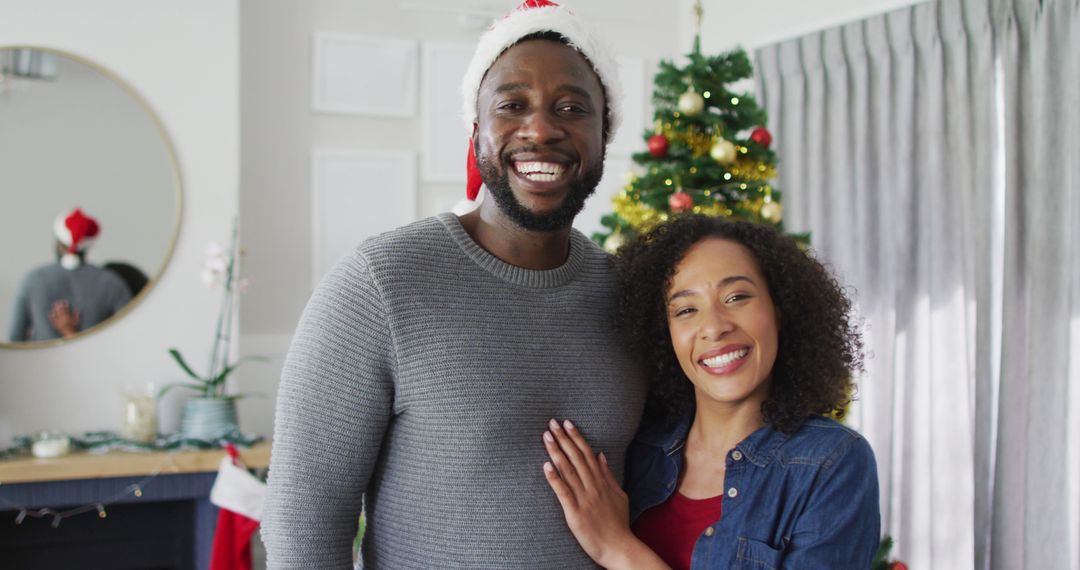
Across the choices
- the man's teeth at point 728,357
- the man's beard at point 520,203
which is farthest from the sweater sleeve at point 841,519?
the man's beard at point 520,203

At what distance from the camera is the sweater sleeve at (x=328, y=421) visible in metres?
1.28

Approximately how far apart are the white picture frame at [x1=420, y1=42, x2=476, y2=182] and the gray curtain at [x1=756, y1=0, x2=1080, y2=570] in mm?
1508

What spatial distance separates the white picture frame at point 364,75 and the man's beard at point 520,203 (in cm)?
272

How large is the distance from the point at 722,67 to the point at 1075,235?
124cm

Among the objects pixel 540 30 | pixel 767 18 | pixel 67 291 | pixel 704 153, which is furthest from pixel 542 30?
pixel 767 18

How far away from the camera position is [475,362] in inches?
53.7

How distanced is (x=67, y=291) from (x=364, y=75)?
151 cm

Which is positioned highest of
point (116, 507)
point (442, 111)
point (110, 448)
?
point (442, 111)

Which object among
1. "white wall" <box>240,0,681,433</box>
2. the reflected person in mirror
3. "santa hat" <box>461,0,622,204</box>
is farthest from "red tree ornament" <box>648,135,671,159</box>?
the reflected person in mirror

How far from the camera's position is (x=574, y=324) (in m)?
1.50

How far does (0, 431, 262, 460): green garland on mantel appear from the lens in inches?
126

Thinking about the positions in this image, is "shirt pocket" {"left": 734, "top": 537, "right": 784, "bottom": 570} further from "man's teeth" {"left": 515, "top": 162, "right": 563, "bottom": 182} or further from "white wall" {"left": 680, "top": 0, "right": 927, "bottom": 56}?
"white wall" {"left": 680, "top": 0, "right": 927, "bottom": 56}

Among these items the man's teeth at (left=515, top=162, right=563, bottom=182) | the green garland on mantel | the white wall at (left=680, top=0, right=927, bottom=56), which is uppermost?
the white wall at (left=680, top=0, right=927, bottom=56)

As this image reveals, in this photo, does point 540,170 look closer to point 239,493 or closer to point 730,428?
point 730,428
